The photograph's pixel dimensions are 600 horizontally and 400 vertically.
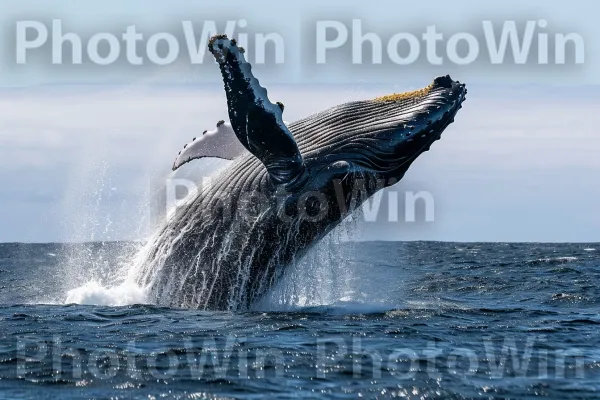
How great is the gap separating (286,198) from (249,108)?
1.55 m

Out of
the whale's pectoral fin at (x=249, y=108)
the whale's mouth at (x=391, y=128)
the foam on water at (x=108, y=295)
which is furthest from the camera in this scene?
the foam on water at (x=108, y=295)

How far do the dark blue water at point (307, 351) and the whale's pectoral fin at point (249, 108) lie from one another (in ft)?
7.49

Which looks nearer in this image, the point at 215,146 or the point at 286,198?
the point at 286,198

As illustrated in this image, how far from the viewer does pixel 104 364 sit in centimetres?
980

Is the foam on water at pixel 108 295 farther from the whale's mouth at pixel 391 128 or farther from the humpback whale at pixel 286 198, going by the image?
the whale's mouth at pixel 391 128

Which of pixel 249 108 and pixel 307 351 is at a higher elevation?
pixel 249 108

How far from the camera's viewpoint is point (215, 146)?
47.6ft

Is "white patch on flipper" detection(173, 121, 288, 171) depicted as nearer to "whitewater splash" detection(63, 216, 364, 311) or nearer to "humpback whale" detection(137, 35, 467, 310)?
"humpback whale" detection(137, 35, 467, 310)

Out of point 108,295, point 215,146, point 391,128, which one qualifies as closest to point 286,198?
point 391,128

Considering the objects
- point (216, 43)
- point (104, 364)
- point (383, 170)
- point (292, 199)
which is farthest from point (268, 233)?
point (104, 364)

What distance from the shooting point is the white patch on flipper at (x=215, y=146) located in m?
14.3

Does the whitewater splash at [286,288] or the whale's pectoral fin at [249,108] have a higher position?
the whale's pectoral fin at [249,108]

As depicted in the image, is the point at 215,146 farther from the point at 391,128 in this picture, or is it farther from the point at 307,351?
the point at 307,351

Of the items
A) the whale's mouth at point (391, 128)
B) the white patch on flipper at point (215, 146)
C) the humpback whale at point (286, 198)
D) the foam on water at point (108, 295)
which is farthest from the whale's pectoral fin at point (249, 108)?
the foam on water at point (108, 295)
